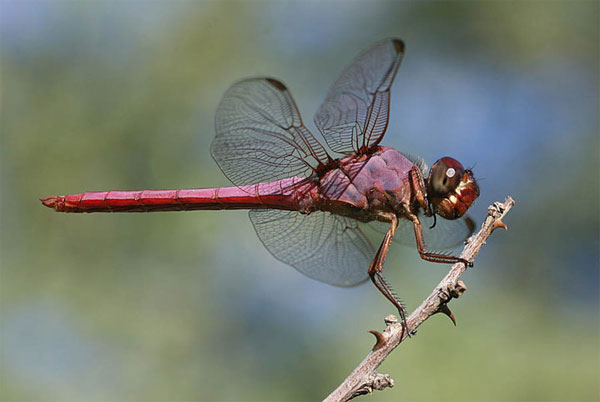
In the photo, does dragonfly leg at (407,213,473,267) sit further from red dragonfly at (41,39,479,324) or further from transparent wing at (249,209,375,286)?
transparent wing at (249,209,375,286)

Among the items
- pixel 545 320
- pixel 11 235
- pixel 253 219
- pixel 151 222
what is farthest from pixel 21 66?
pixel 545 320

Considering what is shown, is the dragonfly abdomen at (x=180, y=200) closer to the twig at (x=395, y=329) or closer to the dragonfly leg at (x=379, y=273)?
the dragonfly leg at (x=379, y=273)

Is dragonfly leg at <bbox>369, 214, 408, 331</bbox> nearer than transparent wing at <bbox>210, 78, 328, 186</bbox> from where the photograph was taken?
Yes

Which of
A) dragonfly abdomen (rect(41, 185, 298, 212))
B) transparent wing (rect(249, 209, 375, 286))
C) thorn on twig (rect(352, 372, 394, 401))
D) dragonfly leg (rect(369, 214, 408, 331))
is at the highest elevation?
dragonfly abdomen (rect(41, 185, 298, 212))

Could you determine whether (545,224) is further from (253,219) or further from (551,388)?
(253,219)

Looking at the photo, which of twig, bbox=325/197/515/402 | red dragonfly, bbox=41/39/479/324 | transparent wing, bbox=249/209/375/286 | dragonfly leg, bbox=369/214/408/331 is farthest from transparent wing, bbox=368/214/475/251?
twig, bbox=325/197/515/402

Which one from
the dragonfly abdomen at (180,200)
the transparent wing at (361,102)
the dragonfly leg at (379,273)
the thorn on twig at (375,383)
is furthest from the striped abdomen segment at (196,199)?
the thorn on twig at (375,383)
